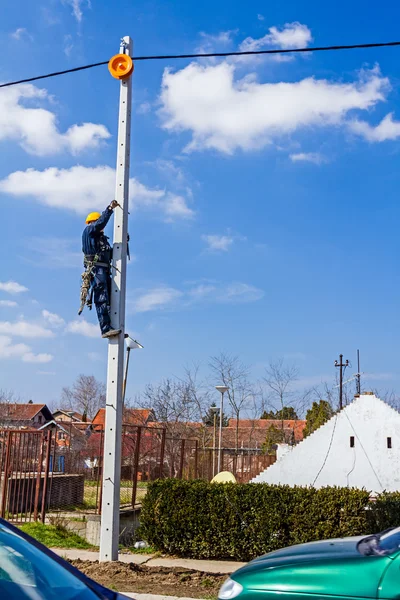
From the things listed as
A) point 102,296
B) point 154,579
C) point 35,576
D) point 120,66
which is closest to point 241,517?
point 154,579

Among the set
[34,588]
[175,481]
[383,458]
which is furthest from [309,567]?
[383,458]

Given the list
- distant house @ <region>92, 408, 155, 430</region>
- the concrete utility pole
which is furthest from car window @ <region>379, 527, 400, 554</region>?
distant house @ <region>92, 408, 155, 430</region>

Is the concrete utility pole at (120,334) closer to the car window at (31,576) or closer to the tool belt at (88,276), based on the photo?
the tool belt at (88,276)

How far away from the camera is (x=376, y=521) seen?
9516 mm

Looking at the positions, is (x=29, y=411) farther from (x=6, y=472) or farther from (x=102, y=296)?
(x=102, y=296)

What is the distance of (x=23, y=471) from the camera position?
12.9 metres

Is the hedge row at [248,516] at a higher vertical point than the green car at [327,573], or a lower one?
lower

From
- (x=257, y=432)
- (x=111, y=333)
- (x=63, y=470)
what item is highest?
(x=111, y=333)

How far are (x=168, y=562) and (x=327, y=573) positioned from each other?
6.25 metres

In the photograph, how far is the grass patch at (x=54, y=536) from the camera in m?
10.9

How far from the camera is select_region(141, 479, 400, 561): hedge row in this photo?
9414 mm

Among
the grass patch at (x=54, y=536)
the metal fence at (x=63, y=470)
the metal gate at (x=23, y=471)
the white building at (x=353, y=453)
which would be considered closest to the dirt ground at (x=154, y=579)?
the grass patch at (x=54, y=536)

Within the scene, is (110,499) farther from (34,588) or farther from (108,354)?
(34,588)

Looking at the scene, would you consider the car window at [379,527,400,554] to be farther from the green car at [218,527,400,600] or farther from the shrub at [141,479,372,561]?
the shrub at [141,479,372,561]
